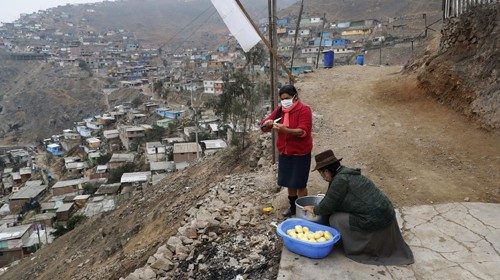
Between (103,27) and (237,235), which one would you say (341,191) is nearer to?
(237,235)

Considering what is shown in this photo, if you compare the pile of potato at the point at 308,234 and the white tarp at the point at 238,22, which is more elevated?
the white tarp at the point at 238,22

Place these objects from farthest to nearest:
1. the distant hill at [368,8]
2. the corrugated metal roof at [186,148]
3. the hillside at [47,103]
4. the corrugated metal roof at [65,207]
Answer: the distant hill at [368,8] → the hillside at [47,103] → the corrugated metal roof at [186,148] → the corrugated metal roof at [65,207]

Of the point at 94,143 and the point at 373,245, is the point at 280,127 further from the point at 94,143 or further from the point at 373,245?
the point at 94,143

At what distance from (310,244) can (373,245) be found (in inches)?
21.6

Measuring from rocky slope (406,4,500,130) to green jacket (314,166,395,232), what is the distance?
165 inches

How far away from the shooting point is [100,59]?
77.9m

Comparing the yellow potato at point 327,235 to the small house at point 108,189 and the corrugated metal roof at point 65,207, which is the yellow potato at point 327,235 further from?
the corrugated metal roof at point 65,207

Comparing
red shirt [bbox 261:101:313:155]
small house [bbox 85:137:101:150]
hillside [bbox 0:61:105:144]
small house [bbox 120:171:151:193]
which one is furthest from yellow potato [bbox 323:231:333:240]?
hillside [bbox 0:61:105:144]

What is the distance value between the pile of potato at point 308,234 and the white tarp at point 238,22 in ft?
8.41

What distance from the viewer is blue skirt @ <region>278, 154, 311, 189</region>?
4.05 metres

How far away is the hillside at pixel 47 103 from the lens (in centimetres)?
5531

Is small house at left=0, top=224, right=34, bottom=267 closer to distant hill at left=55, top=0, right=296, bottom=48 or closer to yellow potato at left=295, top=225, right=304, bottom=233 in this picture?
yellow potato at left=295, top=225, right=304, bottom=233

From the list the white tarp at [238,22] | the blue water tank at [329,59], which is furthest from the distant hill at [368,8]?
the white tarp at [238,22]

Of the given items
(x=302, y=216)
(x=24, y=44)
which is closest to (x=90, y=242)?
(x=302, y=216)
